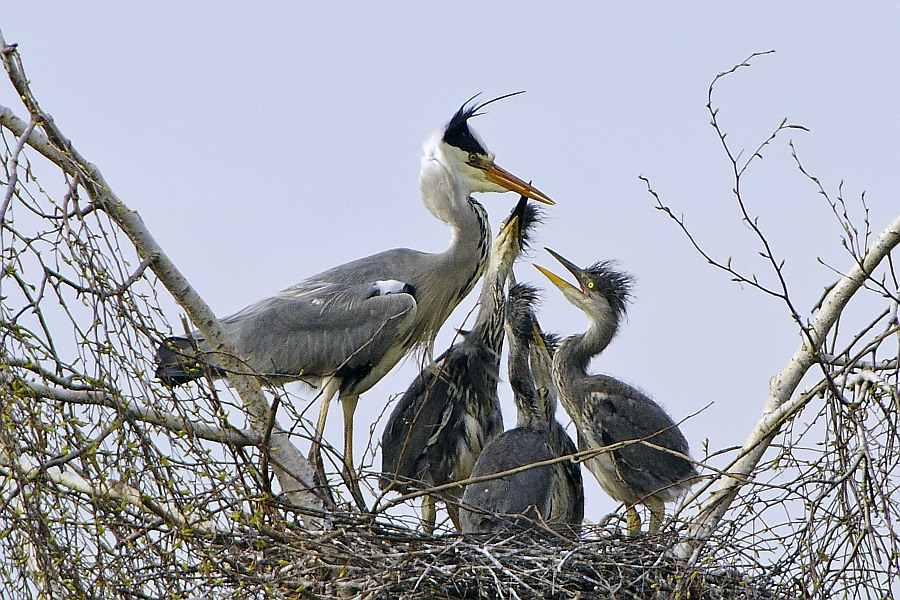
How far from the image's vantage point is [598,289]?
6402 millimetres

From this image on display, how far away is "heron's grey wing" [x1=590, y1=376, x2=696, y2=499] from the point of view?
5.64 m

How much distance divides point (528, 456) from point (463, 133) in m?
2.17

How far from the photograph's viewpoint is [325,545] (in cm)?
379

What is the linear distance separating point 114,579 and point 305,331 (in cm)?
265

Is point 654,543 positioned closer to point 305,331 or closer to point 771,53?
point 771,53

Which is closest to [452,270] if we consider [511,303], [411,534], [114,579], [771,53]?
[511,303]

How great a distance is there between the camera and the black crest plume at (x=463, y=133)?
6.57 m

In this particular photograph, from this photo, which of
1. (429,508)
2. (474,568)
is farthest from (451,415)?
(474,568)

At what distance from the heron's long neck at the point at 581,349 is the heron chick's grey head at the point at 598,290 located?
0.12 ft

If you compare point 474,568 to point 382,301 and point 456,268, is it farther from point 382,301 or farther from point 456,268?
point 456,268

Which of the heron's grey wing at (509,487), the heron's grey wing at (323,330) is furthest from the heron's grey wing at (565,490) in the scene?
the heron's grey wing at (323,330)

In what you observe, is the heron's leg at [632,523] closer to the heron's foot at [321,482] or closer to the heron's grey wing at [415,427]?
the heron's foot at [321,482]

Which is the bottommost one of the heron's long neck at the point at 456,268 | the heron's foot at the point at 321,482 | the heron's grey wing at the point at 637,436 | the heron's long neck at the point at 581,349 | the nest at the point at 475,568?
the nest at the point at 475,568

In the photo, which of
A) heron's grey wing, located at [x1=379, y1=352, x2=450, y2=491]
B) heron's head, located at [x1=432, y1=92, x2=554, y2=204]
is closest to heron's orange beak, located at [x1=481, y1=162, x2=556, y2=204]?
heron's head, located at [x1=432, y1=92, x2=554, y2=204]
